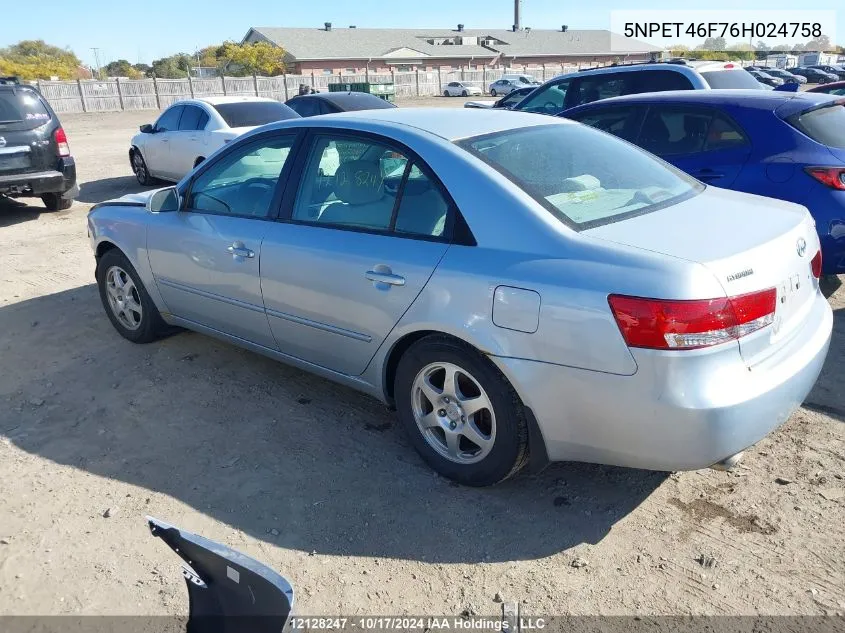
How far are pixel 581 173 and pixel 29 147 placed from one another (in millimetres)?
8411

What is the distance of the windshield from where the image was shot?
10.3 ft

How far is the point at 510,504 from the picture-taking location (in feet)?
10.6

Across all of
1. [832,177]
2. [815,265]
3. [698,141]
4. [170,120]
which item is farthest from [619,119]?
[170,120]

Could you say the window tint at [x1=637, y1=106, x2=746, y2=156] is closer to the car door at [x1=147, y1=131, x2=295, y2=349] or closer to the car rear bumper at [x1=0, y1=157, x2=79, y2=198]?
the car door at [x1=147, y1=131, x2=295, y2=349]

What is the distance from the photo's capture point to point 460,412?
3236mm

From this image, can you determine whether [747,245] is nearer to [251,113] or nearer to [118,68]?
[251,113]

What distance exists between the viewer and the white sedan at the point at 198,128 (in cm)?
1036

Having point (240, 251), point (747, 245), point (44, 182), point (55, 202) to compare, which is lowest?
point (55, 202)

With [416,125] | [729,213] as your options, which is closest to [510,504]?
[729,213]

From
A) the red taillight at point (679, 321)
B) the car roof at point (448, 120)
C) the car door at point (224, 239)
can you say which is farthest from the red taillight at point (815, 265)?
the car door at point (224, 239)

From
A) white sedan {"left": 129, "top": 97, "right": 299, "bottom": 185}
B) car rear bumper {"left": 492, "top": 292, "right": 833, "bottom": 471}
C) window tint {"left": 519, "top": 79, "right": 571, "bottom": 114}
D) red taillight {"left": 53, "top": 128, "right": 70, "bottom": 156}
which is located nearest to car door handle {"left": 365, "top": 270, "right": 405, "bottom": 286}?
car rear bumper {"left": 492, "top": 292, "right": 833, "bottom": 471}

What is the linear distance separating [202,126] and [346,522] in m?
8.84

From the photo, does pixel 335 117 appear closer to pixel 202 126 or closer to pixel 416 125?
pixel 416 125

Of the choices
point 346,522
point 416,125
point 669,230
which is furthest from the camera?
point 416,125
